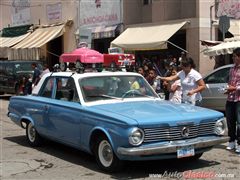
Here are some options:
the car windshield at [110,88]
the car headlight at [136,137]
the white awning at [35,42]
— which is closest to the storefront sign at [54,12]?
the white awning at [35,42]

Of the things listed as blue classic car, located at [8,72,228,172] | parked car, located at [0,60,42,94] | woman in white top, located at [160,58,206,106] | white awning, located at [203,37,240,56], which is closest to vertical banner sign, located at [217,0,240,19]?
white awning, located at [203,37,240,56]

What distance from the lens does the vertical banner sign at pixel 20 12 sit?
103ft

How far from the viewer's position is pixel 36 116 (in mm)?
8789

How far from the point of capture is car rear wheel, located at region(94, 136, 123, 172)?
6.74 metres

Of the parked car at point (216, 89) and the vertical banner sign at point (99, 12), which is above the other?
the vertical banner sign at point (99, 12)

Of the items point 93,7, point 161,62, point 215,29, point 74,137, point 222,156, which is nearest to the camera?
point 74,137

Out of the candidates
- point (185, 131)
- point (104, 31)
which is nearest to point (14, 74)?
point (104, 31)

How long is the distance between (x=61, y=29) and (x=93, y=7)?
2502 millimetres

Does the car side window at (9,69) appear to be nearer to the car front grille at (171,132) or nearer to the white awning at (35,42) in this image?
the white awning at (35,42)

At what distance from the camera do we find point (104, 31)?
24125 mm

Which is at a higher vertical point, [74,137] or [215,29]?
[215,29]

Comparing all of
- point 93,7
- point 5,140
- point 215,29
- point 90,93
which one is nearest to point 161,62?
point 215,29

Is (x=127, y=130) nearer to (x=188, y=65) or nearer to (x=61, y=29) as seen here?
(x=188, y=65)

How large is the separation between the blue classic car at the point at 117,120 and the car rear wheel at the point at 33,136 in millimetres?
19
